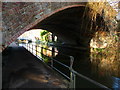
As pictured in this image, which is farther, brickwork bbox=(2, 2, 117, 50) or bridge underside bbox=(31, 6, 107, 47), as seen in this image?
bridge underside bbox=(31, 6, 107, 47)

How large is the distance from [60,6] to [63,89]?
352 centimetres

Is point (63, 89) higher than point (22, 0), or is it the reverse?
point (22, 0)

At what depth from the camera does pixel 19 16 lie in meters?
4.03

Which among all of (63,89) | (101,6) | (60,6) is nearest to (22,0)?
(60,6)

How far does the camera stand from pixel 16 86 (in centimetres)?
301

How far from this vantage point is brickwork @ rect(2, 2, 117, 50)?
3.80 metres

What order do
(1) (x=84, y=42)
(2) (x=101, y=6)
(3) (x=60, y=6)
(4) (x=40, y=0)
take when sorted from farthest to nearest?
(1) (x=84, y=42) → (2) (x=101, y=6) → (3) (x=60, y=6) → (4) (x=40, y=0)

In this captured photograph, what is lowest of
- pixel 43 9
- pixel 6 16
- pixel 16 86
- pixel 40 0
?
pixel 16 86

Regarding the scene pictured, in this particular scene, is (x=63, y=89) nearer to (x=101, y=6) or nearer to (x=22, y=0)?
(x=22, y=0)

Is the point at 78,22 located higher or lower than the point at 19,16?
higher

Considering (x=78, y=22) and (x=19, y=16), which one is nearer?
(x=19, y=16)

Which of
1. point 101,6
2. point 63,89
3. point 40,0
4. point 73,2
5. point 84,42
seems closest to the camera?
point 63,89

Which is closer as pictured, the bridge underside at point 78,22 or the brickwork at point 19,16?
the brickwork at point 19,16

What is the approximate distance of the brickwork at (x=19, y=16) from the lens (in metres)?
3.80
